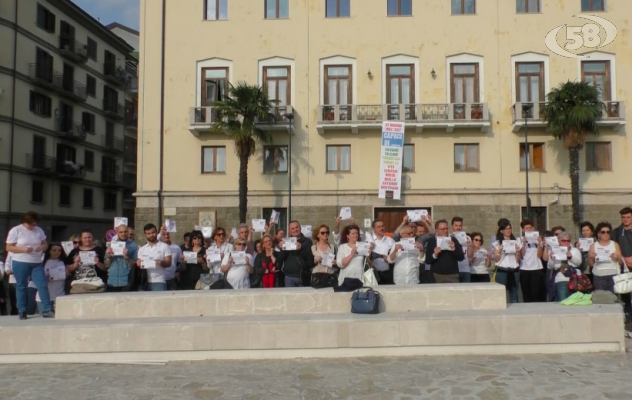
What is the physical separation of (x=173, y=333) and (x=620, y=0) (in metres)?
26.4

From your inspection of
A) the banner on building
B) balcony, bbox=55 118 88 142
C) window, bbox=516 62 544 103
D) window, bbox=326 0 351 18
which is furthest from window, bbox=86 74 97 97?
window, bbox=516 62 544 103

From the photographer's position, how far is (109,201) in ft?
155

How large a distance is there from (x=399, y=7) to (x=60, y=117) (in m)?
26.8

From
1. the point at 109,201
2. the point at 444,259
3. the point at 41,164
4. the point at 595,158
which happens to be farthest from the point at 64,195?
the point at 444,259

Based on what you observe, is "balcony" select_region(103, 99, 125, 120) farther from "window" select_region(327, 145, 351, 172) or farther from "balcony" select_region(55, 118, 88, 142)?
"window" select_region(327, 145, 351, 172)

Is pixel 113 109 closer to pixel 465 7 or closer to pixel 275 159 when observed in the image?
pixel 275 159

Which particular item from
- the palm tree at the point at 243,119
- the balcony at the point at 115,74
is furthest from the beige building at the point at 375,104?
the balcony at the point at 115,74

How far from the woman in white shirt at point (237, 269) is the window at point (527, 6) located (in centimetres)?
2177

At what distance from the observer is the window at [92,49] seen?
45.0 meters

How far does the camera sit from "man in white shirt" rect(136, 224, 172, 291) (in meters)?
9.69

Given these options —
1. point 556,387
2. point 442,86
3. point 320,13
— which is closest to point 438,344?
point 556,387

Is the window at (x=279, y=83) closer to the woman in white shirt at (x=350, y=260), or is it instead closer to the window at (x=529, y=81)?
the window at (x=529, y=81)

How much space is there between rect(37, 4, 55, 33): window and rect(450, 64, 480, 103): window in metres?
28.8

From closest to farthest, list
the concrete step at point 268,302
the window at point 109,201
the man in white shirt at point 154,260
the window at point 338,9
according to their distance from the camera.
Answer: the concrete step at point 268,302
the man in white shirt at point 154,260
the window at point 338,9
the window at point 109,201
